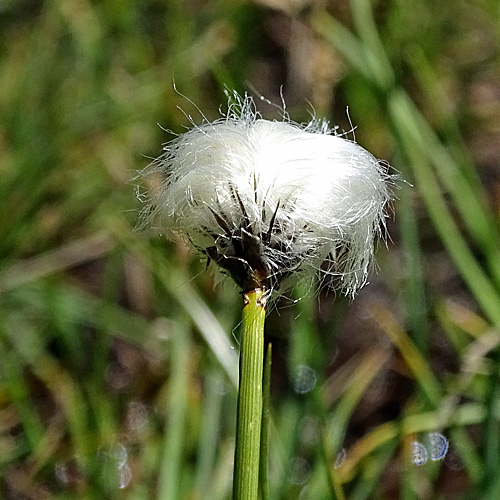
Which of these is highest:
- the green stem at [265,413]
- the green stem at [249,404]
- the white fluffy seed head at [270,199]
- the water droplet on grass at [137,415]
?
the white fluffy seed head at [270,199]

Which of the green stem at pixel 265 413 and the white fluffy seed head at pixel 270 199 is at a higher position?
the white fluffy seed head at pixel 270 199

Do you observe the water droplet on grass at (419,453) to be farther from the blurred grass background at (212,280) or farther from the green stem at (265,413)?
the green stem at (265,413)

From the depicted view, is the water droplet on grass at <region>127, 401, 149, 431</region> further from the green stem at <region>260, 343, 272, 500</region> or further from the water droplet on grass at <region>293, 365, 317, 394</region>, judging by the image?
the green stem at <region>260, 343, 272, 500</region>

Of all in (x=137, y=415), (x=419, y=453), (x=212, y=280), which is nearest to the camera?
(x=419, y=453)

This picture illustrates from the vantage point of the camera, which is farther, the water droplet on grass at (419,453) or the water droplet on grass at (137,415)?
the water droplet on grass at (137,415)

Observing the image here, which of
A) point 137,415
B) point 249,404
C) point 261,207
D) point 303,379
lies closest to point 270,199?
point 261,207

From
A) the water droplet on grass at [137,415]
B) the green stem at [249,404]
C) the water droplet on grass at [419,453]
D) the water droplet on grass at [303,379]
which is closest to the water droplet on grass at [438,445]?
the water droplet on grass at [419,453]

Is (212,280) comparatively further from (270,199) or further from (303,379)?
(270,199)
